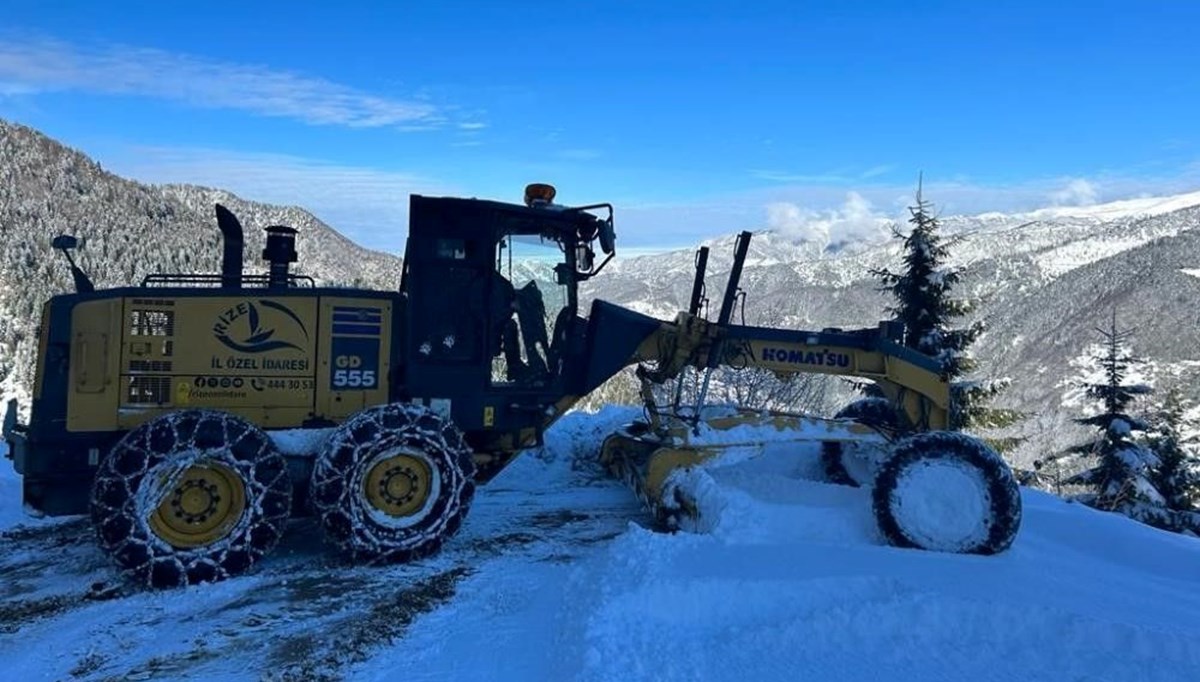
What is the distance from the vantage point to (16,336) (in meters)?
68.9

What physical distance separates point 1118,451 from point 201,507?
19986 mm

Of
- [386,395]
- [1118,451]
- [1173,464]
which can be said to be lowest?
[1173,464]

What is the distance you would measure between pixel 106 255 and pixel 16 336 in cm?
2655

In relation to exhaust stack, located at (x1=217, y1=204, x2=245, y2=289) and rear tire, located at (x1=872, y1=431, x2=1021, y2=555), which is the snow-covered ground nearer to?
rear tire, located at (x1=872, y1=431, x2=1021, y2=555)

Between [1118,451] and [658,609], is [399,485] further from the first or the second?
[1118,451]

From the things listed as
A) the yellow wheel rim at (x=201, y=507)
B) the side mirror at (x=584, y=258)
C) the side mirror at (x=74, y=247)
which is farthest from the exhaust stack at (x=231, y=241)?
the side mirror at (x=584, y=258)

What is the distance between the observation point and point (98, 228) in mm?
106438

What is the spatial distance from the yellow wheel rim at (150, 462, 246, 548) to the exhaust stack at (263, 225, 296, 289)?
6.61 feet

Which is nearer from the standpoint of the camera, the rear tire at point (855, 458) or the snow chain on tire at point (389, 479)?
the snow chain on tire at point (389, 479)

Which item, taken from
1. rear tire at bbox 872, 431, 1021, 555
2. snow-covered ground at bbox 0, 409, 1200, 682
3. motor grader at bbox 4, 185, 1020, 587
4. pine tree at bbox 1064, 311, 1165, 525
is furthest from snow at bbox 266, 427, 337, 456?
pine tree at bbox 1064, 311, 1165, 525

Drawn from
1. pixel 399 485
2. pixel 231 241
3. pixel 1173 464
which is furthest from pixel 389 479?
pixel 1173 464

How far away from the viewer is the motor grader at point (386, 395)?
643 cm

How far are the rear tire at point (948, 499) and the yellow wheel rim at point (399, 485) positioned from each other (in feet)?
11.9

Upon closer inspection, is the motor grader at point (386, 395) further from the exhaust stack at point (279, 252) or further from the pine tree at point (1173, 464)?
the pine tree at point (1173, 464)
